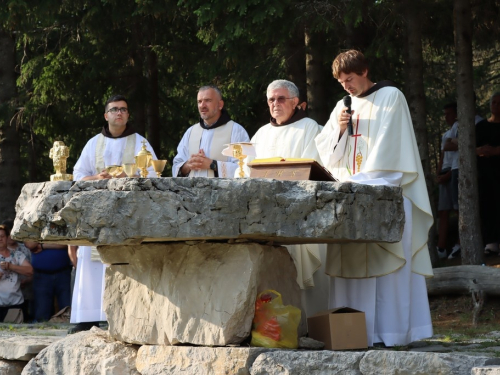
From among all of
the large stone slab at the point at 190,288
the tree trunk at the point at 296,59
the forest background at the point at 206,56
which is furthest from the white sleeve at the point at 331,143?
the tree trunk at the point at 296,59

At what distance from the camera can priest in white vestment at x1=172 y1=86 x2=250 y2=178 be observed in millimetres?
7648

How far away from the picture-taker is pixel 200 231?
205 inches

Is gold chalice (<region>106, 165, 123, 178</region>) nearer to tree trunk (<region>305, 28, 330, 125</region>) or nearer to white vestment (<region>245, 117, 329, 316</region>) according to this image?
white vestment (<region>245, 117, 329, 316</region>)

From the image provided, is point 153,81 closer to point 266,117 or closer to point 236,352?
point 266,117

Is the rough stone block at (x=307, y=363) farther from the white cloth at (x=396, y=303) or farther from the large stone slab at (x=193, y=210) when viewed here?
the white cloth at (x=396, y=303)

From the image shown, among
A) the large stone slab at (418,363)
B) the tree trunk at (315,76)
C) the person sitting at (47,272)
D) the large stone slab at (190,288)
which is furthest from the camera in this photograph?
the tree trunk at (315,76)

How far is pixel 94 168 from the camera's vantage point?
27.1 ft

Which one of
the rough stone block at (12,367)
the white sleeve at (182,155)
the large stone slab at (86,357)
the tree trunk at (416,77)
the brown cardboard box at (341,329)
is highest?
the tree trunk at (416,77)

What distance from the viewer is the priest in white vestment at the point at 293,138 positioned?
696 centimetres

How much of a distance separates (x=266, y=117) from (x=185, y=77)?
1.57 meters

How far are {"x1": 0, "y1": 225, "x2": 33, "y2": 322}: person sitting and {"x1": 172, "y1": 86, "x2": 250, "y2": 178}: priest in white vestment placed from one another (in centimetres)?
289

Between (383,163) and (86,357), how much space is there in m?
2.37

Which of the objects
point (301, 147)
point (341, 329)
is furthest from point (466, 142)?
point (341, 329)

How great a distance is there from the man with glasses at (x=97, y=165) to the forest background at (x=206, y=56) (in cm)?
156
